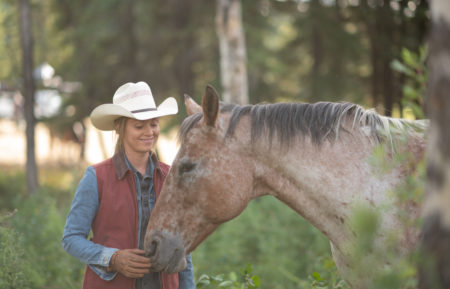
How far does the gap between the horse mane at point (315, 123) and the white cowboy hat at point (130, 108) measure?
29 centimetres

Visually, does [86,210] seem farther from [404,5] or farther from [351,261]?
[404,5]

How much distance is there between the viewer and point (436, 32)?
58.0 inches

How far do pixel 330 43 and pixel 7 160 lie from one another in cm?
1319

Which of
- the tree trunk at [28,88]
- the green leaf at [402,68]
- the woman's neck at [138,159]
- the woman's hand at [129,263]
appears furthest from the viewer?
the tree trunk at [28,88]

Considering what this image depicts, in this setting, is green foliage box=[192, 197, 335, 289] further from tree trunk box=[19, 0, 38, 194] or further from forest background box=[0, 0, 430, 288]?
tree trunk box=[19, 0, 38, 194]

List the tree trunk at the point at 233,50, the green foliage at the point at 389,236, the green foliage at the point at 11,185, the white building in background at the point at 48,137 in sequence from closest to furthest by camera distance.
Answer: the green foliage at the point at 389,236 < the tree trunk at the point at 233,50 < the green foliage at the point at 11,185 < the white building in background at the point at 48,137

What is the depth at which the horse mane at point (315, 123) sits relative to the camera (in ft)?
8.57

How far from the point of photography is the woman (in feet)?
A: 8.34

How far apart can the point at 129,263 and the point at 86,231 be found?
355mm

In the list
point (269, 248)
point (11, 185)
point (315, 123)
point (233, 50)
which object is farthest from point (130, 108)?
point (11, 185)

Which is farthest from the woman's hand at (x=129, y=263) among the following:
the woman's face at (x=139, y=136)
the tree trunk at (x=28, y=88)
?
the tree trunk at (x=28, y=88)

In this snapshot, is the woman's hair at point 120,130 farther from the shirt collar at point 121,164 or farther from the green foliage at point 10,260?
the green foliage at point 10,260

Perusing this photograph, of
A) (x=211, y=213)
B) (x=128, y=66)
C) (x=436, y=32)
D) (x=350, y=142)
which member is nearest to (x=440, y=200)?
(x=436, y=32)

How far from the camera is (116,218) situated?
106 inches
